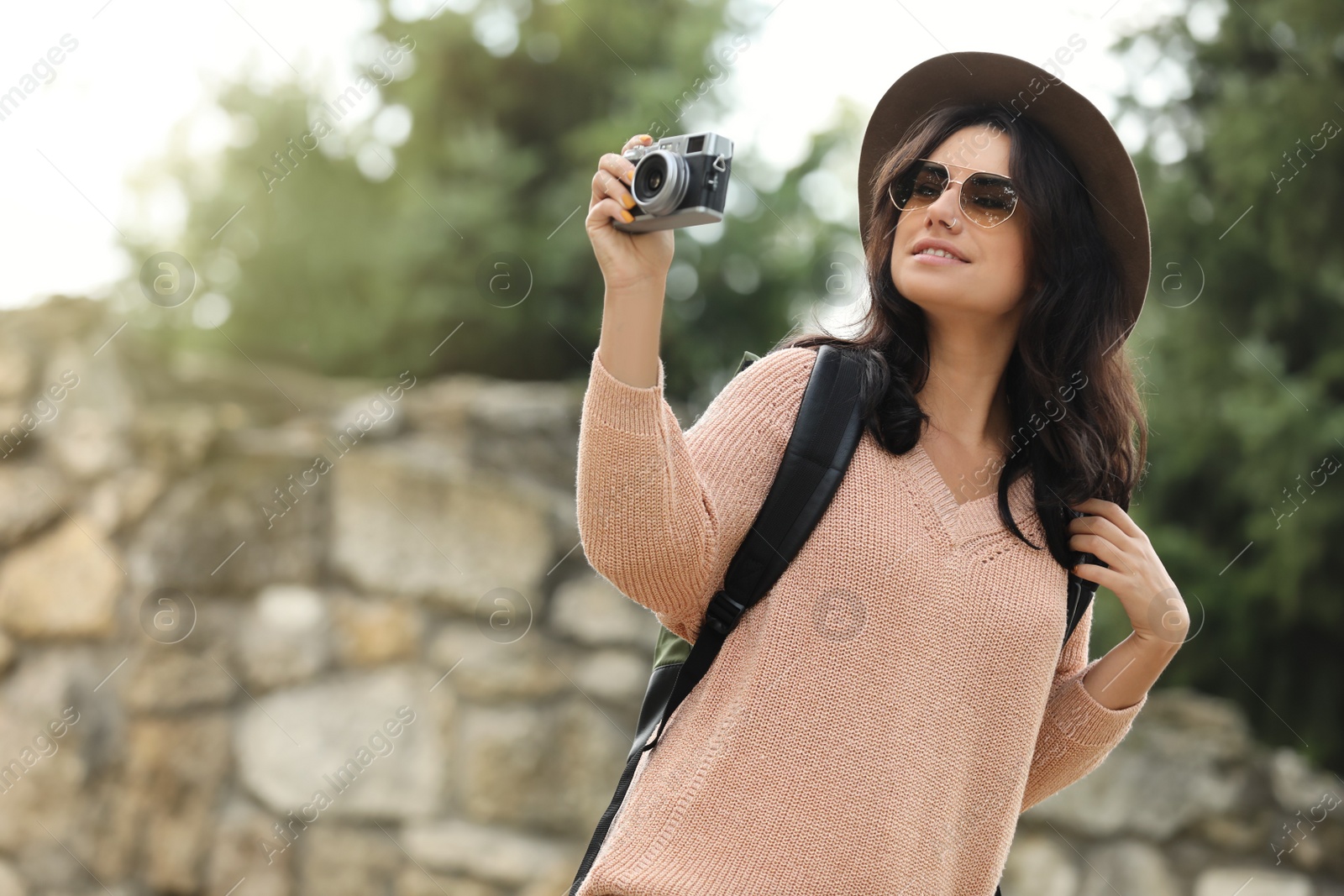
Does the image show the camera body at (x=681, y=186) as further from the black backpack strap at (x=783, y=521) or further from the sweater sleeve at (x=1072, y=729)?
the sweater sleeve at (x=1072, y=729)

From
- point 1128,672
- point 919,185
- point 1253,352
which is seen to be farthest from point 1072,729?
point 1253,352

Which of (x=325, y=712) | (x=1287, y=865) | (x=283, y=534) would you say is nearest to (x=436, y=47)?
(x=283, y=534)

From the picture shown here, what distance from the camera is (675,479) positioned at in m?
1.29

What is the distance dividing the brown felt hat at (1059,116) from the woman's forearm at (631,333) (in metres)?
0.68

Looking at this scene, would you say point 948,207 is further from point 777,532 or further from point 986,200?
point 777,532

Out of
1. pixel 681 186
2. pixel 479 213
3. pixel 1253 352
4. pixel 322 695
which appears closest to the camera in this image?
pixel 681 186

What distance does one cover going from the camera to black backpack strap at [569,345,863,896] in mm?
1381

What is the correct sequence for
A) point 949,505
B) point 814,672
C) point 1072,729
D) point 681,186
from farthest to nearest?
point 1072,729 → point 949,505 → point 814,672 → point 681,186

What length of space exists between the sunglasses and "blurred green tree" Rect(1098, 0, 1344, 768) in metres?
2.45

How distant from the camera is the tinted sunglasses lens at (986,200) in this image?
1628 millimetres

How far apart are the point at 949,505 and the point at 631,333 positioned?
19.7 inches

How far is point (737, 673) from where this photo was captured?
4.53ft

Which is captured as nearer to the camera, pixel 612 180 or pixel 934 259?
pixel 612 180

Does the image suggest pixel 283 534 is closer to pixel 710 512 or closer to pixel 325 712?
pixel 325 712
